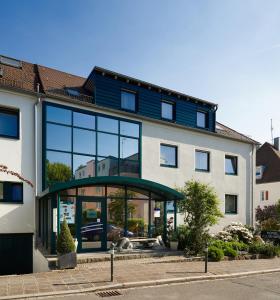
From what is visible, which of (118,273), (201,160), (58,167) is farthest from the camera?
(201,160)

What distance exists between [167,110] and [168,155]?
2.72 meters

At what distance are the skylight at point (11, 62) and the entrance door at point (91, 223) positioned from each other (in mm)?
7812

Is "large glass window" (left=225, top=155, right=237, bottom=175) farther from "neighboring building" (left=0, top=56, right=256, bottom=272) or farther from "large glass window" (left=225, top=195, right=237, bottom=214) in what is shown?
"large glass window" (left=225, top=195, right=237, bottom=214)

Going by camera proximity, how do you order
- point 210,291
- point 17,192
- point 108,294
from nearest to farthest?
1. point 108,294
2. point 210,291
3. point 17,192

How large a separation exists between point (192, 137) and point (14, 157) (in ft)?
35.3

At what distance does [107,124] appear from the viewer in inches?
672

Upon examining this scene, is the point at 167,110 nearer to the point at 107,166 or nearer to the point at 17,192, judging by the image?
the point at 107,166

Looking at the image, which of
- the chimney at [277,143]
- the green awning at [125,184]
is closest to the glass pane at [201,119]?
the green awning at [125,184]

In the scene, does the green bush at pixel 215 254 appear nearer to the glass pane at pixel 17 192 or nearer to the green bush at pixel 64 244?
the green bush at pixel 64 244

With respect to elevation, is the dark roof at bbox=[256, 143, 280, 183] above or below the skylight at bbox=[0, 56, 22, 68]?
below

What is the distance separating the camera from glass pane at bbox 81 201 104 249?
1502 centimetres

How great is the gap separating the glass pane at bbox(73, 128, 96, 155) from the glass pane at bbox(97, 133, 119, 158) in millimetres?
390

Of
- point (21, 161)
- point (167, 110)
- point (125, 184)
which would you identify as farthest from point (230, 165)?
point (21, 161)

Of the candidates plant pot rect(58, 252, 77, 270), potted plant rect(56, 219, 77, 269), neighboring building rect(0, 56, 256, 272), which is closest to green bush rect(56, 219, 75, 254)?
potted plant rect(56, 219, 77, 269)
